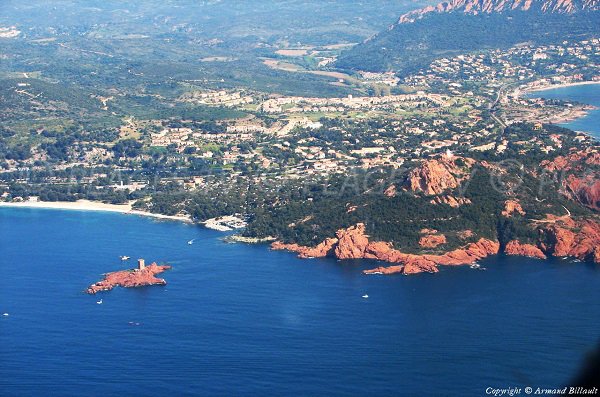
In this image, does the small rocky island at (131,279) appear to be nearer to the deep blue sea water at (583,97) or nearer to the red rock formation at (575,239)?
the red rock formation at (575,239)

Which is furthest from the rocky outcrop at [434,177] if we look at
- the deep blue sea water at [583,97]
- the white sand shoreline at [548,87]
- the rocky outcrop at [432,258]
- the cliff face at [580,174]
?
the white sand shoreline at [548,87]

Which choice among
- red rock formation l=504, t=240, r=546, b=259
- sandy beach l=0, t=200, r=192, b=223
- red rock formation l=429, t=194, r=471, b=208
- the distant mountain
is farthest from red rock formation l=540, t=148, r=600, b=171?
the distant mountain

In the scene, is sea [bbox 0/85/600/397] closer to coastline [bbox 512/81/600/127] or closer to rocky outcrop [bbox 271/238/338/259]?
rocky outcrop [bbox 271/238/338/259]

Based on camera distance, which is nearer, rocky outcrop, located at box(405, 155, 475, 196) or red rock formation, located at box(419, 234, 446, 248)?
red rock formation, located at box(419, 234, 446, 248)

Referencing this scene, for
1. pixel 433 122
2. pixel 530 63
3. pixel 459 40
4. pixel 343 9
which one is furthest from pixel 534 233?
pixel 343 9

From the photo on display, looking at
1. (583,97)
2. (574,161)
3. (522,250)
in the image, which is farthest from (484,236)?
(583,97)

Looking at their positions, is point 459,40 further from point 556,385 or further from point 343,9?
point 556,385
